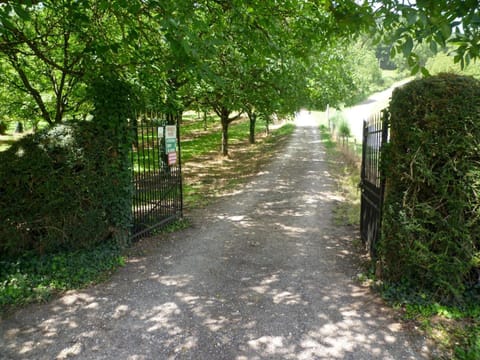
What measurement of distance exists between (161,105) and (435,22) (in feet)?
20.7

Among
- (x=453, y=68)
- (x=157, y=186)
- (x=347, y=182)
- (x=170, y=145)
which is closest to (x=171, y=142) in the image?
(x=170, y=145)

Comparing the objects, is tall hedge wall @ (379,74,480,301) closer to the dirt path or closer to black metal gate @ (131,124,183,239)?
the dirt path

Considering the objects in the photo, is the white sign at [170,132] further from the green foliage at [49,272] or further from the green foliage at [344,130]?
the green foliage at [344,130]

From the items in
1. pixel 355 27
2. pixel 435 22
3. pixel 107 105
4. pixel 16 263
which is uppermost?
pixel 355 27

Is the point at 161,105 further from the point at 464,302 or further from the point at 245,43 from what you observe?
the point at 464,302

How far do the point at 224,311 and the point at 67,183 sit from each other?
10.7ft

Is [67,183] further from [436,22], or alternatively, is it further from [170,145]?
[436,22]

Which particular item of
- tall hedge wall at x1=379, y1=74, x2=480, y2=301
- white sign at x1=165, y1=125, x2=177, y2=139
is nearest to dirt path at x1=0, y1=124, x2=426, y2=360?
tall hedge wall at x1=379, y1=74, x2=480, y2=301

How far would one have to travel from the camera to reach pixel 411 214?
14.1 feet

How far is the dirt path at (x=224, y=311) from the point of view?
11.7 ft

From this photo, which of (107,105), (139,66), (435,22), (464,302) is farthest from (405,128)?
(139,66)

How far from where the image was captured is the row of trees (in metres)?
3.64

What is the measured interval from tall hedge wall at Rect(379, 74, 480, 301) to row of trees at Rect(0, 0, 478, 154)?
643 mm

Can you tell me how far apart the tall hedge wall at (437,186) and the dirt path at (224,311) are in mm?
859
